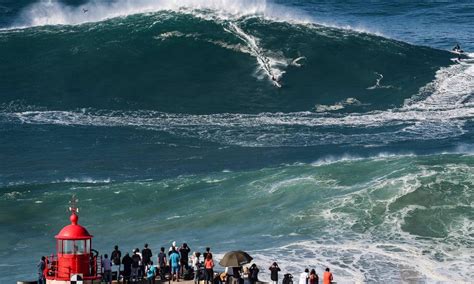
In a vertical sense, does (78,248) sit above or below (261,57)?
below

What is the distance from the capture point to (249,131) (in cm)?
5734

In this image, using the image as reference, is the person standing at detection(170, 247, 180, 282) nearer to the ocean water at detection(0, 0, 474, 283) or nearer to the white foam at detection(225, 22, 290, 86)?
the ocean water at detection(0, 0, 474, 283)

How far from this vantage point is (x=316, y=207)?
45.8 m

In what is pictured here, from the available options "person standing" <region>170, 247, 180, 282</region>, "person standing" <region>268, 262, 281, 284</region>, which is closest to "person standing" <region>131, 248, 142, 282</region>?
"person standing" <region>170, 247, 180, 282</region>

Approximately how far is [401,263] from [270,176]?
442 inches

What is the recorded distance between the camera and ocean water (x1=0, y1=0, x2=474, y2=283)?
43156mm

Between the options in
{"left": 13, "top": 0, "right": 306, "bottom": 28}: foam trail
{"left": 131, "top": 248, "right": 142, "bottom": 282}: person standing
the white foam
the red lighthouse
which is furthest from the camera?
{"left": 13, "top": 0, "right": 306, "bottom": 28}: foam trail

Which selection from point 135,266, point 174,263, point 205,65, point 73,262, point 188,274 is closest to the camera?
point 73,262

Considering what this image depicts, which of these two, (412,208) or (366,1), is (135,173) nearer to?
(412,208)

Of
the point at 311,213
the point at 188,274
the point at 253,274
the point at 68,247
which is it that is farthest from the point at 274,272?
the point at 311,213

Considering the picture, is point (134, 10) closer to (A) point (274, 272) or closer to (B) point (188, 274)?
(B) point (188, 274)

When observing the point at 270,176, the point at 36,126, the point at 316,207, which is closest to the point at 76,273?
the point at 316,207

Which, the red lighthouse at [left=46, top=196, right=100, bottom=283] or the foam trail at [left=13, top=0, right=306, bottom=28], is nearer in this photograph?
the red lighthouse at [left=46, top=196, right=100, bottom=283]

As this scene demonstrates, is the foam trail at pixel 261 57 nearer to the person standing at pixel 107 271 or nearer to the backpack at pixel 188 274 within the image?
the backpack at pixel 188 274
